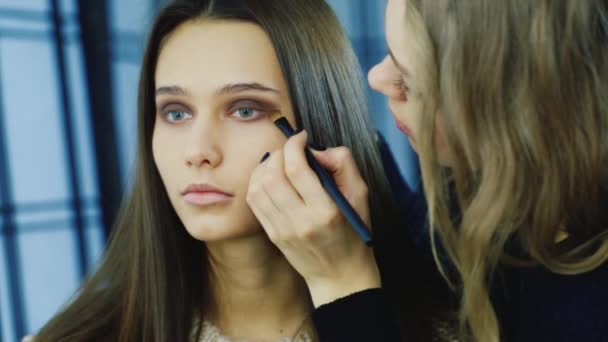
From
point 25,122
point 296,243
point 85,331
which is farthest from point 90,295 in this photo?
point 25,122

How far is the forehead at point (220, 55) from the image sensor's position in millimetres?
913

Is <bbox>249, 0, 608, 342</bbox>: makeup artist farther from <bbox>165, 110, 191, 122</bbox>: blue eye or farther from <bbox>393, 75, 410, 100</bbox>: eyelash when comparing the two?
<bbox>165, 110, 191, 122</bbox>: blue eye

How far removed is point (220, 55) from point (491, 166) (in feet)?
1.35

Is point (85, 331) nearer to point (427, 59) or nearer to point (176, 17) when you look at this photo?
point (176, 17)

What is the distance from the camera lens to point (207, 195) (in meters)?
0.91

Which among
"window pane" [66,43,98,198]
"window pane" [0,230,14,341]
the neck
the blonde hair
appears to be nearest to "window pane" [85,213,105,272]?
"window pane" [66,43,98,198]

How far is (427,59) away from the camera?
792 mm

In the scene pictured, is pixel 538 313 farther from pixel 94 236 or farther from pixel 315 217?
pixel 94 236

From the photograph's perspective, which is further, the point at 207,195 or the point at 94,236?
the point at 94,236

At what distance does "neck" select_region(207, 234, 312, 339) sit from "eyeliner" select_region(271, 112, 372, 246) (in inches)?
7.7

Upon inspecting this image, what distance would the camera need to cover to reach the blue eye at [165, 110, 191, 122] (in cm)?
96

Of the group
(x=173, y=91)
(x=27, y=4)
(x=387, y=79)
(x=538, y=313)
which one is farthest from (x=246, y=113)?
(x=27, y=4)

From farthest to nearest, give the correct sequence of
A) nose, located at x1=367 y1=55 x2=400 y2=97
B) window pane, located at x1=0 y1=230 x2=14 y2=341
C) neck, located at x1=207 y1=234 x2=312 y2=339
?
1. window pane, located at x1=0 y1=230 x2=14 y2=341
2. neck, located at x1=207 y1=234 x2=312 y2=339
3. nose, located at x1=367 y1=55 x2=400 y2=97

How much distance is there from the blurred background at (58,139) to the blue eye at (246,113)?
1.48 meters
